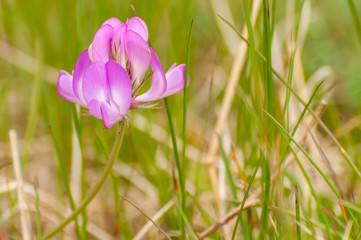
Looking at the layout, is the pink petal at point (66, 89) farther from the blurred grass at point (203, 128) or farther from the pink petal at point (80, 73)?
the blurred grass at point (203, 128)

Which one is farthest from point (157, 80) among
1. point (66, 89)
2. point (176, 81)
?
point (66, 89)

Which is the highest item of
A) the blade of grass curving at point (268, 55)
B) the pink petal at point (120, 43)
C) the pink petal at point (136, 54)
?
the pink petal at point (120, 43)

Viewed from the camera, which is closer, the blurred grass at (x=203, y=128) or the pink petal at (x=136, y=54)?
the pink petal at (x=136, y=54)

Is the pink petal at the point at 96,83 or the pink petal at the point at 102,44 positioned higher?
the pink petal at the point at 102,44

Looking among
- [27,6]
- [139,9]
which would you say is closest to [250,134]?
[139,9]

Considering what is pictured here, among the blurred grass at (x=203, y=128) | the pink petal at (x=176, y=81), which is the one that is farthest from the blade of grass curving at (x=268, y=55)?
the pink petal at (x=176, y=81)

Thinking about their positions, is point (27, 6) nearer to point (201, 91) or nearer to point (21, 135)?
point (21, 135)

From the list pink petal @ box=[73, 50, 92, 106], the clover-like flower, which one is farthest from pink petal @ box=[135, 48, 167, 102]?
pink petal @ box=[73, 50, 92, 106]
